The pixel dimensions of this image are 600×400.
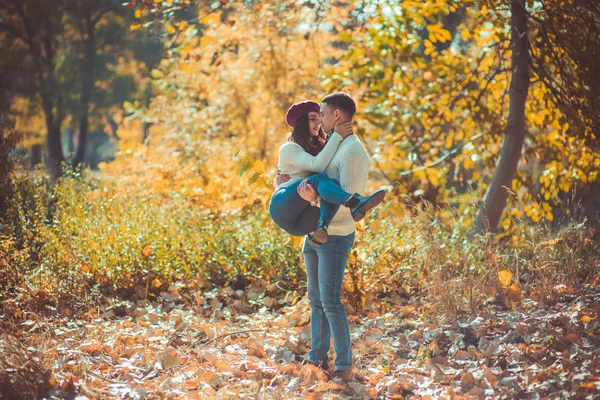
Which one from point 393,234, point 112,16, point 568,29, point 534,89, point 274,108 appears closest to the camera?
point 568,29

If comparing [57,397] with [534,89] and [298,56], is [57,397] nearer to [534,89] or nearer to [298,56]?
[534,89]

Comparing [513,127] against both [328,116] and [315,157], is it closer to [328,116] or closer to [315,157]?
[328,116]

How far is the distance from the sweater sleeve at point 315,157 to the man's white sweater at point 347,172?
0.15 ft

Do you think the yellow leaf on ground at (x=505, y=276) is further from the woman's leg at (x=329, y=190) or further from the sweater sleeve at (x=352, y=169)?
the woman's leg at (x=329, y=190)

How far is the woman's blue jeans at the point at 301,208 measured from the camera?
12.0 ft

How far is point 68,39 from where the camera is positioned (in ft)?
69.7

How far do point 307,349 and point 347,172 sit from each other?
1598 millimetres

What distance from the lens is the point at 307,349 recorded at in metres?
4.59

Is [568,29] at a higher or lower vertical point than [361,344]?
higher

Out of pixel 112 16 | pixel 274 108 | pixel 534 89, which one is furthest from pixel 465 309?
pixel 112 16

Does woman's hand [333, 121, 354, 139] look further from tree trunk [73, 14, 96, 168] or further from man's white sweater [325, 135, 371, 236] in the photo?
tree trunk [73, 14, 96, 168]

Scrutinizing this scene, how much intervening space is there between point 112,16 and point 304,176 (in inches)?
768

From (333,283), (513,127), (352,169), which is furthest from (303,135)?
(513,127)

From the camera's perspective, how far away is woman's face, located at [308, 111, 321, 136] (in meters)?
3.94
